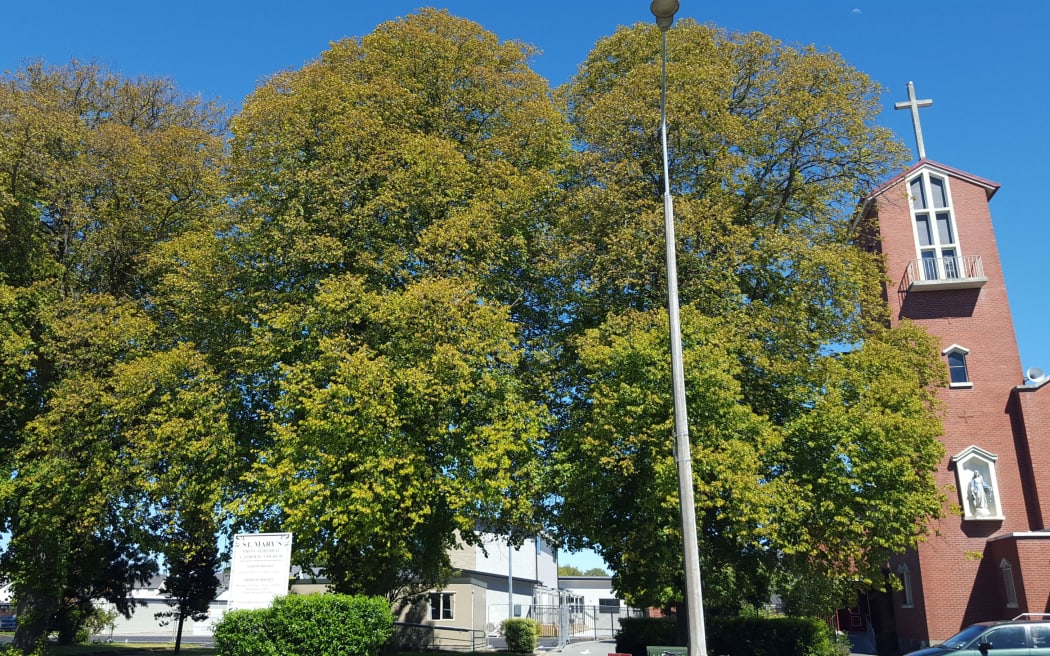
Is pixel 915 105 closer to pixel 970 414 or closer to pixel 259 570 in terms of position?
pixel 970 414

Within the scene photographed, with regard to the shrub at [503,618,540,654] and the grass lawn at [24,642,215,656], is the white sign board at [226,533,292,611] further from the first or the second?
the shrub at [503,618,540,654]

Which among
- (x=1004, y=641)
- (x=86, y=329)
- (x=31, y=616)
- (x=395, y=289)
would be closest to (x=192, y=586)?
(x=31, y=616)

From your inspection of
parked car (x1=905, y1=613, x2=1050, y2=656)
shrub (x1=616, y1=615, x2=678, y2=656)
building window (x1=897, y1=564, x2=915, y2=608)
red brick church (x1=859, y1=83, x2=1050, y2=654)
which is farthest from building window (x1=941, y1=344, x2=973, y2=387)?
parked car (x1=905, y1=613, x2=1050, y2=656)

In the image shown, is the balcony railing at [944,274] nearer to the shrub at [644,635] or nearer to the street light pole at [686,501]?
the shrub at [644,635]

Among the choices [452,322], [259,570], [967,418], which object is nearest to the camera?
[259,570]

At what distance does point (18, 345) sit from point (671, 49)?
23.1 m

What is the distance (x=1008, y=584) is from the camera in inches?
994

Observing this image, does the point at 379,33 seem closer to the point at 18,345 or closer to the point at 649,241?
the point at 649,241

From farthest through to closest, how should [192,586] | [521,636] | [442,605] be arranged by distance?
[442,605], [521,636], [192,586]

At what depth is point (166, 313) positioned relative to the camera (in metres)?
26.0

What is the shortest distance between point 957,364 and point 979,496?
5016mm

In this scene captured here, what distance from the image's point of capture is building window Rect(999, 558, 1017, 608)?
2489 centimetres

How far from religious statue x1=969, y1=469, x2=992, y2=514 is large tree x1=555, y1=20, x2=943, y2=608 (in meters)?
6.61

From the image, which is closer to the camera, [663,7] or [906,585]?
[663,7]
